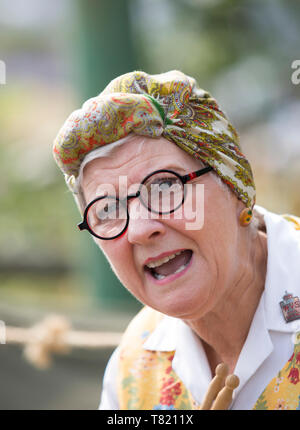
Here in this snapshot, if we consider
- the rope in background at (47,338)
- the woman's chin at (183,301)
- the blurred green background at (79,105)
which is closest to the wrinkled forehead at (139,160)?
the woman's chin at (183,301)

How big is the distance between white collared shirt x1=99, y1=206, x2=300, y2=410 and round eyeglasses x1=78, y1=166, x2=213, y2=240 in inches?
15.1

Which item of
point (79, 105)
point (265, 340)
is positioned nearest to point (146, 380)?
point (265, 340)

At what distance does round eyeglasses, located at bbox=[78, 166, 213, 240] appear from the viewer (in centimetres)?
155

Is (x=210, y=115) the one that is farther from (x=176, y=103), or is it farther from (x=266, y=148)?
(x=266, y=148)

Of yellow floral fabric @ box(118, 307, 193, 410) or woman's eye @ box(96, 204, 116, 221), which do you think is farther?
yellow floral fabric @ box(118, 307, 193, 410)

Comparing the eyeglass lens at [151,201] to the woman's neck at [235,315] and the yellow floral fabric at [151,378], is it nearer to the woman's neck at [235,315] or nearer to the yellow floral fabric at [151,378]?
the woman's neck at [235,315]

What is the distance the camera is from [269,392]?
62.6 inches

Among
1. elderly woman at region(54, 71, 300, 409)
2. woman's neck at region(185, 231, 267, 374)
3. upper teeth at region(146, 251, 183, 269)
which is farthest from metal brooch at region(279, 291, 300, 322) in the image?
upper teeth at region(146, 251, 183, 269)

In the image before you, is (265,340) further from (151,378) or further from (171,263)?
(151,378)

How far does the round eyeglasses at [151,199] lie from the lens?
1555mm

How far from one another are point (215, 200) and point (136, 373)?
0.74 metres

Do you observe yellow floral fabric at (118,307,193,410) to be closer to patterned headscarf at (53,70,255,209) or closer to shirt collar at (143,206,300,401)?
shirt collar at (143,206,300,401)

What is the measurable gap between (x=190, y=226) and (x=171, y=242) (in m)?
0.07

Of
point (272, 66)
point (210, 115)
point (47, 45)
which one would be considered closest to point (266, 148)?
point (272, 66)
